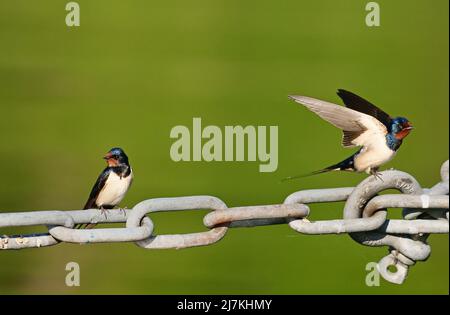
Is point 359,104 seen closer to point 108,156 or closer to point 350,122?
point 350,122

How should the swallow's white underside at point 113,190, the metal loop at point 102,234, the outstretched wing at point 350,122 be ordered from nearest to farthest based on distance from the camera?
the metal loop at point 102,234
the outstretched wing at point 350,122
the swallow's white underside at point 113,190

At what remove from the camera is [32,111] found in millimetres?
3105

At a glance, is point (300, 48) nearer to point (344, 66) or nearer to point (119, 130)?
point (344, 66)

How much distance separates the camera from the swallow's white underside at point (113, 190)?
2006mm

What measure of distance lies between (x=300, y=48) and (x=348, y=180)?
0.46m

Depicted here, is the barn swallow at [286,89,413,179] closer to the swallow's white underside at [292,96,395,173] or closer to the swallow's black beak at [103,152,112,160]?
the swallow's white underside at [292,96,395,173]

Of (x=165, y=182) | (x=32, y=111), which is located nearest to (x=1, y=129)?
(x=32, y=111)

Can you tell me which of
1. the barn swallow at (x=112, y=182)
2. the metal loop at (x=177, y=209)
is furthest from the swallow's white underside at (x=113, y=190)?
the metal loop at (x=177, y=209)

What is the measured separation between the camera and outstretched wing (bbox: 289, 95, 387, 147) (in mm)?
1612

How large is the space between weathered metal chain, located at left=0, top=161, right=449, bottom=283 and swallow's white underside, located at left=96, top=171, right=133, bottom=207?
424 mm

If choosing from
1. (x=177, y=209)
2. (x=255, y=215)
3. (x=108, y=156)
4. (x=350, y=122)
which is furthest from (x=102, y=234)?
(x=108, y=156)

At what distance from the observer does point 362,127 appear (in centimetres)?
171

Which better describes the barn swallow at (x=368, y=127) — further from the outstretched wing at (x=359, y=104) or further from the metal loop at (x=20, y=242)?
the metal loop at (x=20, y=242)

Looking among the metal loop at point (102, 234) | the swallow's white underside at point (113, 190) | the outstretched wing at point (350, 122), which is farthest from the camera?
the swallow's white underside at point (113, 190)
